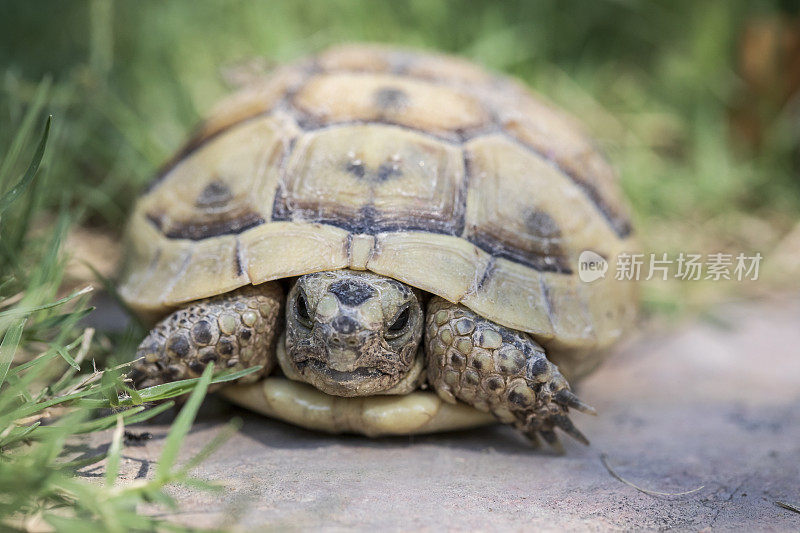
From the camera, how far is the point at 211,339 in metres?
2.53

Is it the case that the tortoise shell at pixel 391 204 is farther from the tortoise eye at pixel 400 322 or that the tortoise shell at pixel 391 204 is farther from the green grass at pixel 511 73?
the green grass at pixel 511 73

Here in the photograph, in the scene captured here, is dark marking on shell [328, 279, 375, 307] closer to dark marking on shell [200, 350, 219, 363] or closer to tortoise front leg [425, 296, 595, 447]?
tortoise front leg [425, 296, 595, 447]

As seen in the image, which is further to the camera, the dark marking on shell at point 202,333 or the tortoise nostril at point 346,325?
the dark marking on shell at point 202,333

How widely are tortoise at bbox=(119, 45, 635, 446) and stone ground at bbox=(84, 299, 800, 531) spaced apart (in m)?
0.14

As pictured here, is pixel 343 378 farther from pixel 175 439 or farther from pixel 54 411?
pixel 54 411

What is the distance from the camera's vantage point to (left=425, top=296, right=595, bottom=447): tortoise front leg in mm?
2508

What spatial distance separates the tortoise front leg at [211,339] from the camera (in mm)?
2539

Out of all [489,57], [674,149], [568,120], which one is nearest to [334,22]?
[489,57]

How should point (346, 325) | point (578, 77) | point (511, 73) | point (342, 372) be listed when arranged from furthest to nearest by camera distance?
point (578, 77)
point (511, 73)
point (342, 372)
point (346, 325)

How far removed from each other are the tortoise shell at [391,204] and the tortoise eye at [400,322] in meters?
0.12

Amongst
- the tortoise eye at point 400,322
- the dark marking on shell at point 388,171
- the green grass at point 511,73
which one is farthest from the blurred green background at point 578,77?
the tortoise eye at point 400,322

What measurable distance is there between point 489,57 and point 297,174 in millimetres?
2860

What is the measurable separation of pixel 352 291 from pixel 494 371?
0.56m

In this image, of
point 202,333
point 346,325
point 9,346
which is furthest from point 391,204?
point 9,346
